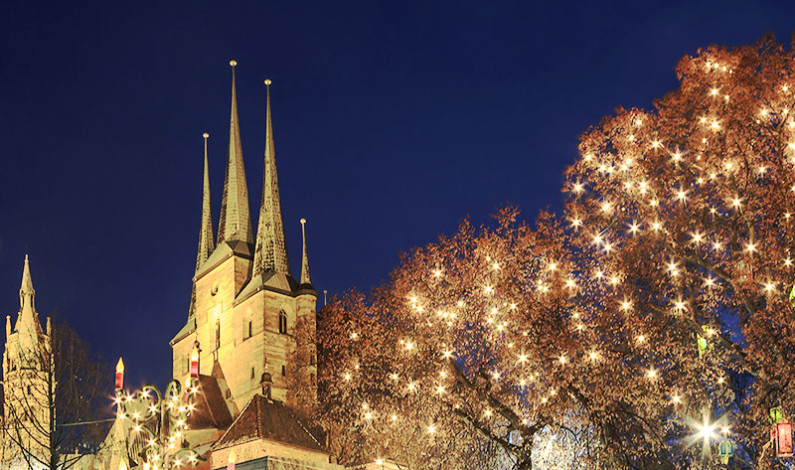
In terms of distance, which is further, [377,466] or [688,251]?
[377,466]

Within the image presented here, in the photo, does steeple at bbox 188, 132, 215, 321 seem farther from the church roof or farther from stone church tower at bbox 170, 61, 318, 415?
the church roof

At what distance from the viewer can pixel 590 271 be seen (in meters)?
23.7

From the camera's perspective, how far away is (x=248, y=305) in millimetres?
57312

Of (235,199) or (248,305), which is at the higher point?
(235,199)

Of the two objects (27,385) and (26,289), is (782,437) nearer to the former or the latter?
(27,385)

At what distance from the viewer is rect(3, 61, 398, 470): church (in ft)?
166

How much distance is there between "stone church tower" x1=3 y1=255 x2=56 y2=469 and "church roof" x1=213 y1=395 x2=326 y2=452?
25.8ft

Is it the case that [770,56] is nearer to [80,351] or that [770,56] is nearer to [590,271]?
[590,271]

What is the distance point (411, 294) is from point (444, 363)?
8.67 ft

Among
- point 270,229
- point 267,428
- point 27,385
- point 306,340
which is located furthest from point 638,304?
point 270,229

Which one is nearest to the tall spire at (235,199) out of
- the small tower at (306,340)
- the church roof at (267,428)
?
the small tower at (306,340)

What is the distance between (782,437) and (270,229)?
45420mm

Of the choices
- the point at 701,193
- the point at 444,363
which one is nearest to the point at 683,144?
the point at 701,193

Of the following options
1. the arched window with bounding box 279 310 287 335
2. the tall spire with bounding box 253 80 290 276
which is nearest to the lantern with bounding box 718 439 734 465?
the arched window with bounding box 279 310 287 335
